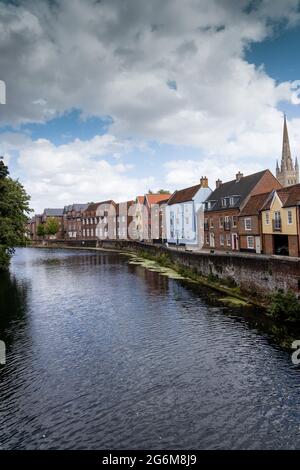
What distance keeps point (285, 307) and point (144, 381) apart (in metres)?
13.7

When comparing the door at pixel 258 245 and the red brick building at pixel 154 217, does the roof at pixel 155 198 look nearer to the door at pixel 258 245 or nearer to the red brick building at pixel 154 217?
the red brick building at pixel 154 217

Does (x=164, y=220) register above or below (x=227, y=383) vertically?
above

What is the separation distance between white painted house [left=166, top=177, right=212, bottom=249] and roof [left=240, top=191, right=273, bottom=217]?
657 inches

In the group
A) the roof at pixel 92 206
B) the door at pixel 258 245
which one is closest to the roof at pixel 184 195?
the door at pixel 258 245

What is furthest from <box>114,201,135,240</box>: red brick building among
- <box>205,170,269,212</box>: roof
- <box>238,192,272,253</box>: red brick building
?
<box>238,192,272,253</box>: red brick building

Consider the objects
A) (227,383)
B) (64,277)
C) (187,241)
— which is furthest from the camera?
(187,241)

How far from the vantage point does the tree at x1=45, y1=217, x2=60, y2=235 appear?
145500 mm

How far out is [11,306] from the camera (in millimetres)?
33875

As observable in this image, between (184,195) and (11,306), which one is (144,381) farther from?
(184,195)

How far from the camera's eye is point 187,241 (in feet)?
239

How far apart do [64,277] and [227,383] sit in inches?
1514

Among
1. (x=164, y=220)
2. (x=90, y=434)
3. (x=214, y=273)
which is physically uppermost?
(x=164, y=220)

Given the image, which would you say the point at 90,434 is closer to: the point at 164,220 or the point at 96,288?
the point at 96,288

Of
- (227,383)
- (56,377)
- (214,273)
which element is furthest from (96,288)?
(227,383)
